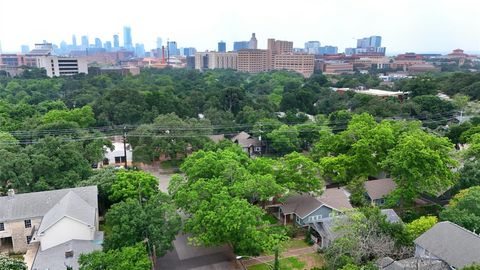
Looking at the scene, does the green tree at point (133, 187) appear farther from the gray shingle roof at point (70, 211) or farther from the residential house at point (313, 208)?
the residential house at point (313, 208)

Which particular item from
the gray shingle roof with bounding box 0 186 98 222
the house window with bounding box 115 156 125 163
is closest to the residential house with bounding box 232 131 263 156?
the house window with bounding box 115 156 125 163

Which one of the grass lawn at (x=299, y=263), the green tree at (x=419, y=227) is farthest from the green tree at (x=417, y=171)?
the grass lawn at (x=299, y=263)

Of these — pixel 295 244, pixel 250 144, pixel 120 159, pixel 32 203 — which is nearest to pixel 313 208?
pixel 295 244

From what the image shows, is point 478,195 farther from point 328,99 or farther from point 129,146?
point 328,99

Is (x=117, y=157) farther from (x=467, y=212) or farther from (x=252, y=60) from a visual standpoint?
(x=252, y=60)

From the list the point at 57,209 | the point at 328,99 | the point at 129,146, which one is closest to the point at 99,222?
the point at 57,209

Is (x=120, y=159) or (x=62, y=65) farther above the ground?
(x=62, y=65)
